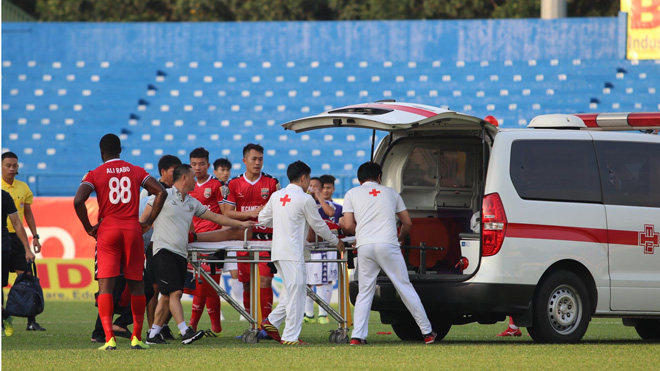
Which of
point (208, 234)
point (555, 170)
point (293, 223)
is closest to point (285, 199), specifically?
point (293, 223)

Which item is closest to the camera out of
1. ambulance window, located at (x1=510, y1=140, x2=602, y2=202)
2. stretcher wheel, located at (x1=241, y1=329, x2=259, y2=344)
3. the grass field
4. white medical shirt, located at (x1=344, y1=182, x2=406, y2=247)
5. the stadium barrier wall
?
the grass field

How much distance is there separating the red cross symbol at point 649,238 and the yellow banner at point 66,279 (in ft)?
37.7

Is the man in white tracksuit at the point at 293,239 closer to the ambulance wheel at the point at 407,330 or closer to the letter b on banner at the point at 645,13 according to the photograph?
the ambulance wheel at the point at 407,330

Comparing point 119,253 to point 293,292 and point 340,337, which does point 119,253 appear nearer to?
point 293,292

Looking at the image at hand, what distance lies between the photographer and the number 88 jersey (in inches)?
367

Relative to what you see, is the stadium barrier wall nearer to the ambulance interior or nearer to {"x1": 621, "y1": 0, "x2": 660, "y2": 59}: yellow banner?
{"x1": 621, "y1": 0, "x2": 660, "y2": 59}: yellow banner

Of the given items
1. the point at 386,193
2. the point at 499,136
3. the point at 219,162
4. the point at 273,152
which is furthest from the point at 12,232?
the point at 273,152

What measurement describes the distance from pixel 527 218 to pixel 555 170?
591 millimetres

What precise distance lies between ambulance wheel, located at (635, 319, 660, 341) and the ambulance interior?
2.47 metres

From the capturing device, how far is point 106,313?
9.24m

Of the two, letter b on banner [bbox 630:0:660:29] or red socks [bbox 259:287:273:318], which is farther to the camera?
letter b on banner [bbox 630:0:660:29]

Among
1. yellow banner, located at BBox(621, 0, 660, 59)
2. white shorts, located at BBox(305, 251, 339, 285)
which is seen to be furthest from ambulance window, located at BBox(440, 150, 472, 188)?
yellow banner, located at BBox(621, 0, 660, 59)

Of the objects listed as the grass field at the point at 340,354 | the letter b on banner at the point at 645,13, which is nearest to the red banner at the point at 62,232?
the grass field at the point at 340,354

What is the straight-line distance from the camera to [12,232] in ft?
41.2
